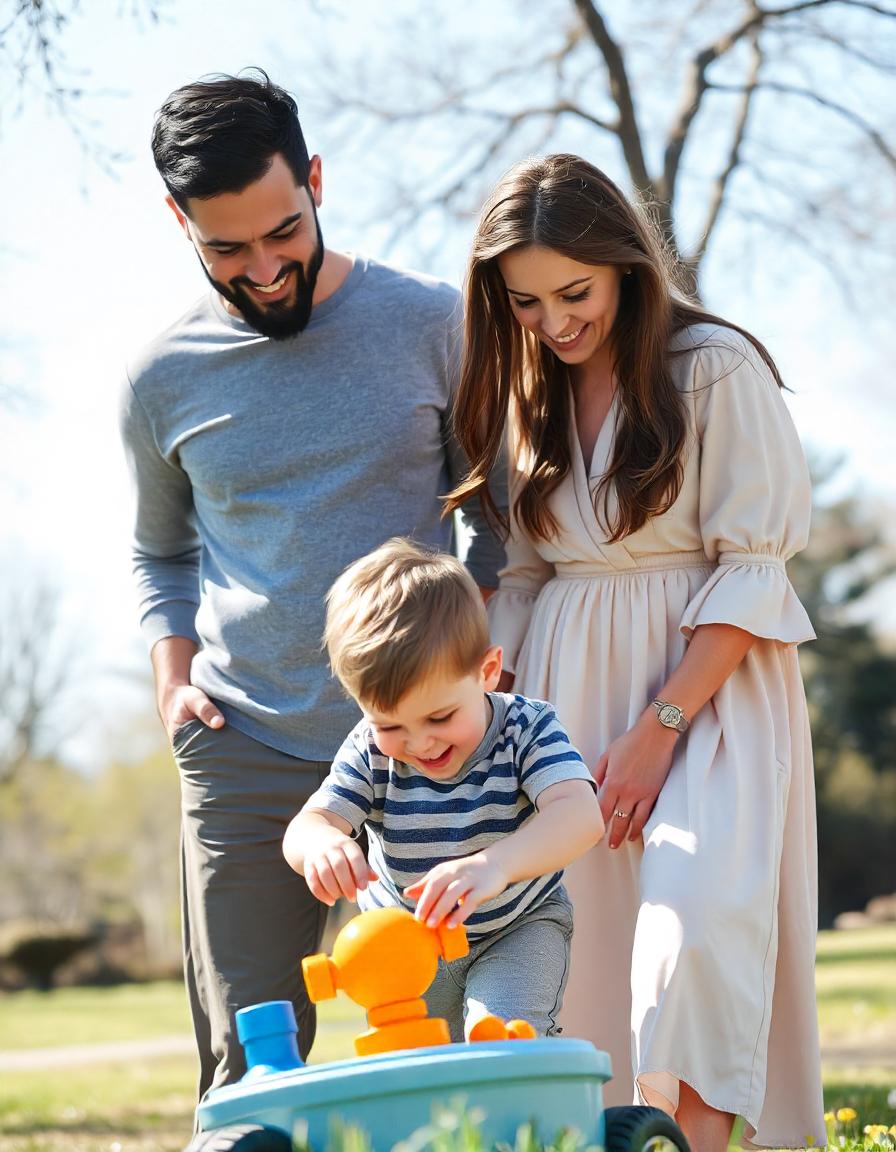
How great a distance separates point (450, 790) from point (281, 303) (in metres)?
1.34

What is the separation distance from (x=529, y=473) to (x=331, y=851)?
1303mm

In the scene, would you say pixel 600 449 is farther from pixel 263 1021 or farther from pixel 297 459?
pixel 263 1021

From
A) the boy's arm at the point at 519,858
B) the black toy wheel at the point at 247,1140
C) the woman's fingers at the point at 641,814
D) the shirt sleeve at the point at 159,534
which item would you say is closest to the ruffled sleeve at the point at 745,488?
the woman's fingers at the point at 641,814

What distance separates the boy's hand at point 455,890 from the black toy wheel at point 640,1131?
0.37 m

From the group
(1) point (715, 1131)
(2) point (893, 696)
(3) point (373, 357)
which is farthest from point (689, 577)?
(2) point (893, 696)

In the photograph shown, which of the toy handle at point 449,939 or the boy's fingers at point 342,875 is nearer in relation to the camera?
the toy handle at point 449,939

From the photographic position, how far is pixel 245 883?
350 centimetres

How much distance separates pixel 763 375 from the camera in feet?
10.8

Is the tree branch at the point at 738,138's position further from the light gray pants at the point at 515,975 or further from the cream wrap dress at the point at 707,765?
the light gray pants at the point at 515,975

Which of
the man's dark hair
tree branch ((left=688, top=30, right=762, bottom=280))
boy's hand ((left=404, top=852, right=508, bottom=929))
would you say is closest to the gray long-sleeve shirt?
the man's dark hair

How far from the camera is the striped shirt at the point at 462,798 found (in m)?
2.71

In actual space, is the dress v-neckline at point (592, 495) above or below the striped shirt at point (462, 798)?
above

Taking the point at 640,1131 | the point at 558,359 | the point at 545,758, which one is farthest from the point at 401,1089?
the point at 558,359

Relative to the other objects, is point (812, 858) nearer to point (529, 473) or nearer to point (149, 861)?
point (529, 473)
